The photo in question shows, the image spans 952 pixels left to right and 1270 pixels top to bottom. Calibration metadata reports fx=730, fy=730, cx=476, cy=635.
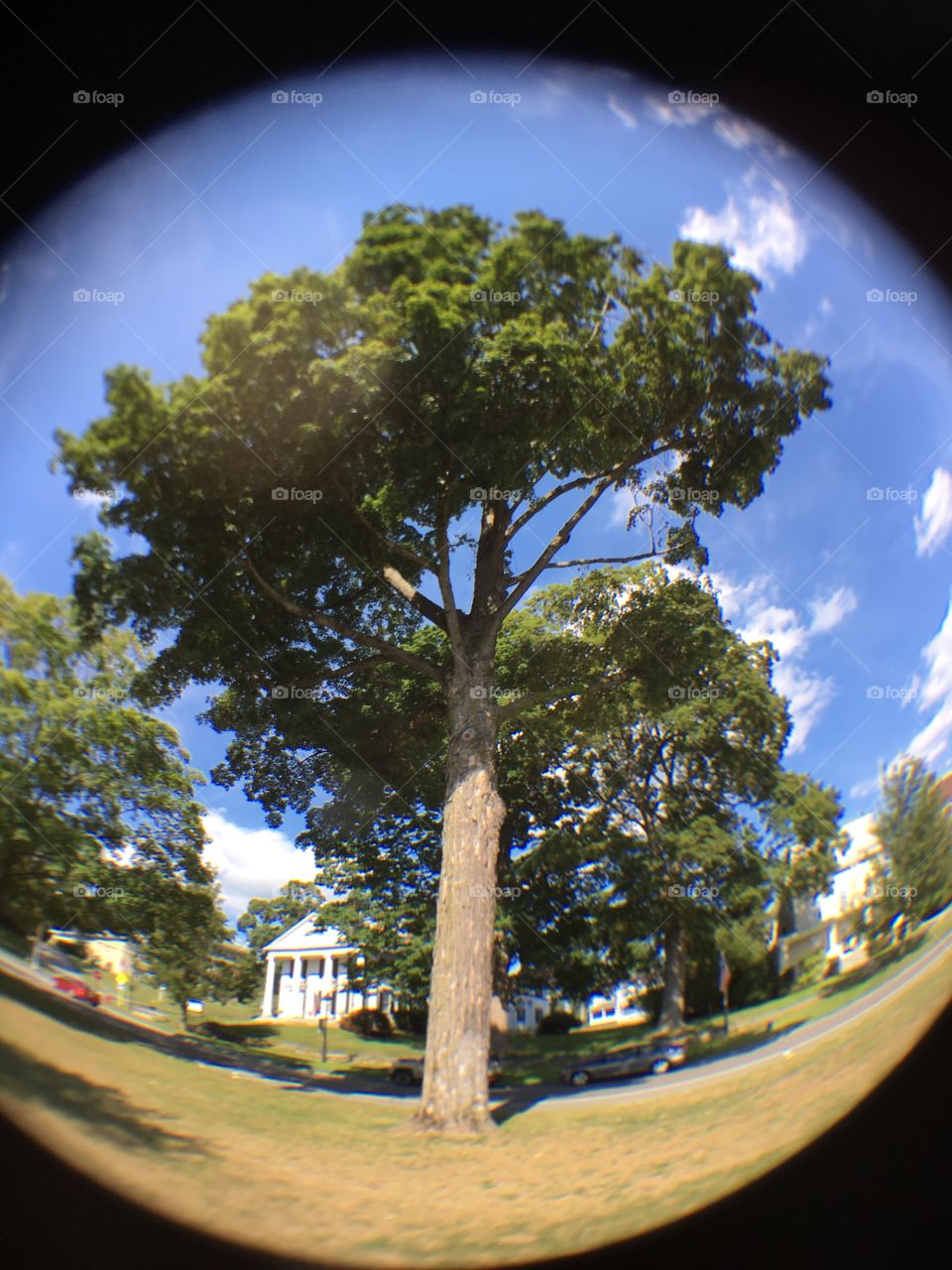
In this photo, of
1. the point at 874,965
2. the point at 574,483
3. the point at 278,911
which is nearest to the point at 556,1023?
the point at 278,911

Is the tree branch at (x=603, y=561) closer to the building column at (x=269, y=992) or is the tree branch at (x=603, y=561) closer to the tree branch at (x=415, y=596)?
the tree branch at (x=415, y=596)

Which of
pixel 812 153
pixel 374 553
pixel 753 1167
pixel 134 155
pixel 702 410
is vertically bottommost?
pixel 753 1167

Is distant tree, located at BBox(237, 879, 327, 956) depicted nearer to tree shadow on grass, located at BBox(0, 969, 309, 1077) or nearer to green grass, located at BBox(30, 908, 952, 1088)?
green grass, located at BBox(30, 908, 952, 1088)

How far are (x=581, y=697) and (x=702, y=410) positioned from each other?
41.9 inches

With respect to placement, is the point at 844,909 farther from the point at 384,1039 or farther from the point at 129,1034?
the point at 129,1034

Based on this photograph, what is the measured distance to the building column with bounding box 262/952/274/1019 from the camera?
1.96 metres

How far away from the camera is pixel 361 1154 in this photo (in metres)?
1.81

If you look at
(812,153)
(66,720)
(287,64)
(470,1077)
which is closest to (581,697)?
(470,1077)

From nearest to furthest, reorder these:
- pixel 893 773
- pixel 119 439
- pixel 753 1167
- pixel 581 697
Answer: pixel 119 439 → pixel 753 1167 → pixel 893 773 → pixel 581 697

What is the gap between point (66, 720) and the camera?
79.0 inches

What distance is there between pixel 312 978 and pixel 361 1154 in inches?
16.7

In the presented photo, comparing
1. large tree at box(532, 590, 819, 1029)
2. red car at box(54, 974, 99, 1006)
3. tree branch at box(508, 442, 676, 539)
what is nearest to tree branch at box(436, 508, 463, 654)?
tree branch at box(508, 442, 676, 539)

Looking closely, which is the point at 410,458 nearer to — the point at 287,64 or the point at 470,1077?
the point at 287,64

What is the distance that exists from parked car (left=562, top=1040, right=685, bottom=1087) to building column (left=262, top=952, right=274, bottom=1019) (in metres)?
0.85
